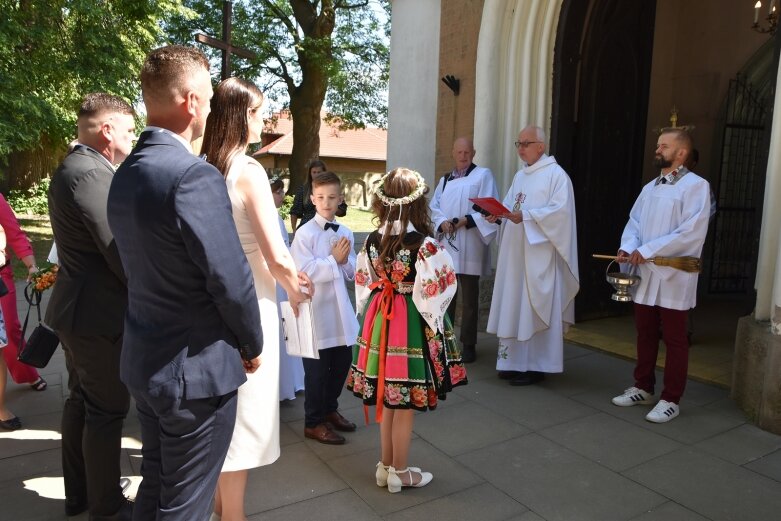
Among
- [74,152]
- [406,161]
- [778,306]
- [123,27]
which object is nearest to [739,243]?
[406,161]

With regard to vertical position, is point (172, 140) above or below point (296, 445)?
above

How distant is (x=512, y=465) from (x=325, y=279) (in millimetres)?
1524

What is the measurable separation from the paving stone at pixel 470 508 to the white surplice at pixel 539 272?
1.86 meters

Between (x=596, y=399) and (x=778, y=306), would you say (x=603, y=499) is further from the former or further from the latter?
(x=778, y=306)

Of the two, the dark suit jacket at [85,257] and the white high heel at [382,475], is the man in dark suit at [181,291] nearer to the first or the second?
the dark suit jacket at [85,257]

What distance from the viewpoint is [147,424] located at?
2.07m

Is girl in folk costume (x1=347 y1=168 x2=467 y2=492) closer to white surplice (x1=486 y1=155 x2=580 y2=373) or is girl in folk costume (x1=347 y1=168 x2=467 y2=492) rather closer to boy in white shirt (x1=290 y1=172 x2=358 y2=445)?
boy in white shirt (x1=290 y1=172 x2=358 y2=445)

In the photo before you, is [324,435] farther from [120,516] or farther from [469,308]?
[469,308]

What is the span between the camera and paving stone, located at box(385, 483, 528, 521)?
2.98 m

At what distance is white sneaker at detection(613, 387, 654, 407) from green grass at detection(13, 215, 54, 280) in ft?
26.2

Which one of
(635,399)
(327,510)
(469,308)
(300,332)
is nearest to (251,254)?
(300,332)

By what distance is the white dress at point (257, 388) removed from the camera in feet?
8.01

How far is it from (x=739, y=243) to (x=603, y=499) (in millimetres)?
7555

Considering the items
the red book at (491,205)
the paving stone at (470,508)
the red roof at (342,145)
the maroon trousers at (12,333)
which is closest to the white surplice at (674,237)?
the red book at (491,205)
